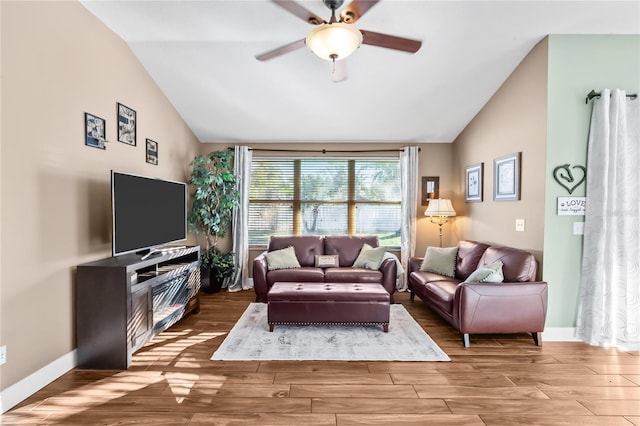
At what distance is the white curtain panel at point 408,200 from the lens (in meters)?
5.32

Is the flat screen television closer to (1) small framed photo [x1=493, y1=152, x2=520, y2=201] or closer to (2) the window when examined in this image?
(2) the window

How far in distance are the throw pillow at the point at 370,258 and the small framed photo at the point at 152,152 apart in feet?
9.73

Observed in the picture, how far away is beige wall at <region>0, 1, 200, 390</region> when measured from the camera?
2146mm

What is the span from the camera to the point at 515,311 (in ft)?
9.92

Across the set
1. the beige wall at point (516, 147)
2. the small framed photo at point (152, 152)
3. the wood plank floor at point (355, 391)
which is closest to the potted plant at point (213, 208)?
the small framed photo at point (152, 152)

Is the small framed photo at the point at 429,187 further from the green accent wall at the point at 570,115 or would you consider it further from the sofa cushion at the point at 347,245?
the green accent wall at the point at 570,115

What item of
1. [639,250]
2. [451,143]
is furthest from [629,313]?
[451,143]

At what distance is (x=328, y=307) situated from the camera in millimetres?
3291

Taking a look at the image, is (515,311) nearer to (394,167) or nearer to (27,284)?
(394,167)

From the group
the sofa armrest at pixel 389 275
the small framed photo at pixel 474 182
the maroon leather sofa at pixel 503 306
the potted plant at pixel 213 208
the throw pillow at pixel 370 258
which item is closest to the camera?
the maroon leather sofa at pixel 503 306

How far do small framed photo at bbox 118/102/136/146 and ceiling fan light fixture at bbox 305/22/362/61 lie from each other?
7.21 feet

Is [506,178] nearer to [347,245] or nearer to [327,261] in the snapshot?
[347,245]

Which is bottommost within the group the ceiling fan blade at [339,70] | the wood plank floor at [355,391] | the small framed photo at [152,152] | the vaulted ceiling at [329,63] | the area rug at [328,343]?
the wood plank floor at [355,391]

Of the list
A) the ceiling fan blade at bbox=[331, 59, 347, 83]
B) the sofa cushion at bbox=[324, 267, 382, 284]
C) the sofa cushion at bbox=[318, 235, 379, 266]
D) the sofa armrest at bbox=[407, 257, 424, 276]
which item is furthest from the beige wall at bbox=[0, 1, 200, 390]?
the sofa armrest at bbox=[407, 257, 424, 276]
